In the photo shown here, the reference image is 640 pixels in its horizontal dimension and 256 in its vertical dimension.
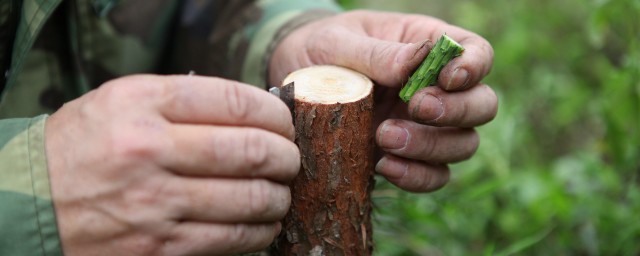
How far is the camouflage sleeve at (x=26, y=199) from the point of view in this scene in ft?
3.69

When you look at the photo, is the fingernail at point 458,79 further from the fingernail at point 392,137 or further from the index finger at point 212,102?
the index finger at point 212,102

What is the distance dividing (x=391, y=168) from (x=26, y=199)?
76 centimetres

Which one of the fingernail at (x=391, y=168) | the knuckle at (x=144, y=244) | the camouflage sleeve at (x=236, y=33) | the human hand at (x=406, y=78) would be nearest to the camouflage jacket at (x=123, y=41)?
the camouflage sleeve at (x=236, y=33)

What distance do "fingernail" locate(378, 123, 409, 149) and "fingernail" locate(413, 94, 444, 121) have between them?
8cm

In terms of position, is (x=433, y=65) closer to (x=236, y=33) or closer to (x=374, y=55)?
(x=374, y=55)

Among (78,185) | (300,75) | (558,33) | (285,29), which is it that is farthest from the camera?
(558,33)

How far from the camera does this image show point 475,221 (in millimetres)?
2416

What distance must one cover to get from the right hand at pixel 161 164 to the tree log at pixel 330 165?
0.52ft

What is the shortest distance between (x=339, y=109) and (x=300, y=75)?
161 millimetres

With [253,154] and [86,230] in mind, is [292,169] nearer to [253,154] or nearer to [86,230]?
[253,154]

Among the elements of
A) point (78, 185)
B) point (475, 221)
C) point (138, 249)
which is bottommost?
point (475, 221)

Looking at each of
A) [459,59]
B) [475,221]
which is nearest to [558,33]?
[475,221]

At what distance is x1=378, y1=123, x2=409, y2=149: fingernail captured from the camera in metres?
1.41

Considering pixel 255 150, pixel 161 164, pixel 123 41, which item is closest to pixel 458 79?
pixel 255 150
